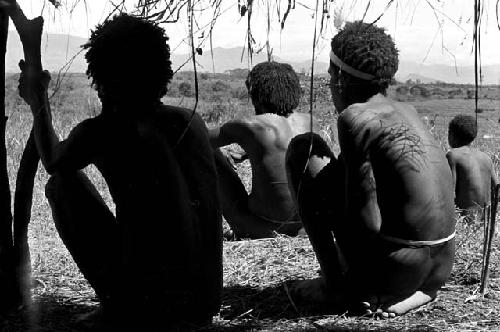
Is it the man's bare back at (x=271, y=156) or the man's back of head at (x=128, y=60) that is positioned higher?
the man's back of head at (x=128, y=60)

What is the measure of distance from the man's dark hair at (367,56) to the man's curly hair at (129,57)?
38.0 inches

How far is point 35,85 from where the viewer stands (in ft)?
9.87

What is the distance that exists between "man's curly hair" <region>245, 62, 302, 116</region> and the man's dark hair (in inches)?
61.2

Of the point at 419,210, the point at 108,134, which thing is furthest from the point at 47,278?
the point at 419,210

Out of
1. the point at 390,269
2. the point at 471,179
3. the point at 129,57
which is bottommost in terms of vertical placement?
the point at 390,269

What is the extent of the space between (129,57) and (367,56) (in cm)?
116

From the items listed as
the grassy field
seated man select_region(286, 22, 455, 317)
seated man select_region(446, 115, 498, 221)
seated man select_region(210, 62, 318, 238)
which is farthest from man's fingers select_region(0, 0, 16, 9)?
seated man select_region(446, 115, 498, 221)

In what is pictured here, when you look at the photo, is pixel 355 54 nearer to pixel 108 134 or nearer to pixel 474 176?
pixel 108 134

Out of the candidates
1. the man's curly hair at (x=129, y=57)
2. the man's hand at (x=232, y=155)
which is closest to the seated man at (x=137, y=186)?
the man's curly hair at (x=129, y=57)

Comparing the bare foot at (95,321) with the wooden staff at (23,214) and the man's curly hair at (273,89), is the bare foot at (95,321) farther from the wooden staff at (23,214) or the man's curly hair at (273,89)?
the man's curly hair at (273,89)

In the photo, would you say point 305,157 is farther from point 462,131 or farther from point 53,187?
point 462,131

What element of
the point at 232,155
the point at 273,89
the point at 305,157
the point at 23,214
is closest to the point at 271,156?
the point at 273,89

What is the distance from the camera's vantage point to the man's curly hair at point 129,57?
112 inches

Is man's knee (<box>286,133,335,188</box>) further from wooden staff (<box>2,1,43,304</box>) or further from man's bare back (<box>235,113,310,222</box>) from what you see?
man's bare back (<box>235,113,310,222</box>)
